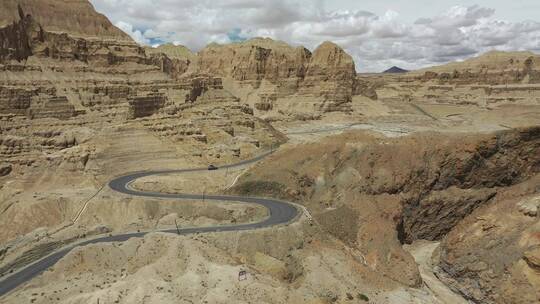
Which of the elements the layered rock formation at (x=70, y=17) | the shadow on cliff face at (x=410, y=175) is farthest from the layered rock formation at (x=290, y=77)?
the shadow on cliff face at (x=410, y=175)

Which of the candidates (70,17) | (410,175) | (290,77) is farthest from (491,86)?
(70,17)

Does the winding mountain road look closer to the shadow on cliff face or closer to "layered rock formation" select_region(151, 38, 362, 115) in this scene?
the shadow on cliff face

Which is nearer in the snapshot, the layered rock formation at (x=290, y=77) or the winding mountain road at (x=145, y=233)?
the winding mountain road at (x=145, y=233)

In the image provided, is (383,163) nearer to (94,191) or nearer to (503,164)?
(503,164)

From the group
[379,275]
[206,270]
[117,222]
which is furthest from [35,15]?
[379,275]

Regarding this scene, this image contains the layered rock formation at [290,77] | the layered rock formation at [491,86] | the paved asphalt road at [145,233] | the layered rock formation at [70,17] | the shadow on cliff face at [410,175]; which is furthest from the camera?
the layered rock formation at [491,86]

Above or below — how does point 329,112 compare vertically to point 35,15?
below

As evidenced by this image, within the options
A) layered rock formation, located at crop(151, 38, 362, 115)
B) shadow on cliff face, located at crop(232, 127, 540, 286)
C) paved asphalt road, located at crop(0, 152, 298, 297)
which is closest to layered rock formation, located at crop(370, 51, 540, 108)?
layered rock formation, located at crop(151, 38, 362, 115)

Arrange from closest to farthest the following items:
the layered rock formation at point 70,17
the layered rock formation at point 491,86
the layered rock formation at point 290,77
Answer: the layered rock formation at point 70,17, the layered rock formation at point 290,77, the layered rock formation at point 491,86

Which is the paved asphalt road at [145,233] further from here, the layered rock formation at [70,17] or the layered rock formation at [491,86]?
the layered rock formation at [491,86]

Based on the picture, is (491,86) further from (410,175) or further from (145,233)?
(145,233)

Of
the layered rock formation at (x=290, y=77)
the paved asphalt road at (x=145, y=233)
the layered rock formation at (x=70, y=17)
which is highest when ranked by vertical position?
the layered rock formation at (x=70, y=17)
